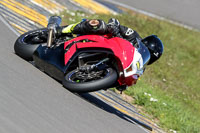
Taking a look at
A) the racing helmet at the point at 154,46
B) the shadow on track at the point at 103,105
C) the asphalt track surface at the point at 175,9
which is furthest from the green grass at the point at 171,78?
the racing helmet at the point at 154,46

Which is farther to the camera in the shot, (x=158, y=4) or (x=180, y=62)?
(x=158, y=4)

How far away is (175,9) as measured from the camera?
639 inches

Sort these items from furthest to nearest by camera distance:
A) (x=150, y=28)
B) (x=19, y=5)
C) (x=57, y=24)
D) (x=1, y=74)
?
(x=150, y=28)
(x=19, y=5)
(x=57, y=24)
(x=1, y=74)

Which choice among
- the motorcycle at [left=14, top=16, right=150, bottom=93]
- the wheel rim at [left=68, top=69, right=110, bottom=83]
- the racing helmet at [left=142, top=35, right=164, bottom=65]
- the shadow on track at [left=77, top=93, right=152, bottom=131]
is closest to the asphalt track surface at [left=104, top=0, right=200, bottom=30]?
the racing helmet at [left=142, top=35, right=164, bottom=65]

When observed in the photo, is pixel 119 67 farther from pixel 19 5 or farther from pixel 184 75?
pixel 184 75

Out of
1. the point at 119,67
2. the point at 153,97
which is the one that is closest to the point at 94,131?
the point at 119,67

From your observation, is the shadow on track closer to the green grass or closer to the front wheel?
the front wheel

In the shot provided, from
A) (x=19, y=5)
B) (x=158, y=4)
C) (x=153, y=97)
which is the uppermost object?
(x=19, y=5)

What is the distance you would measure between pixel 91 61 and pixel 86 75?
0.27 m

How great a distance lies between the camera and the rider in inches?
243

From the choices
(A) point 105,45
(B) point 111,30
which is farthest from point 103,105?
(B) point 111,30

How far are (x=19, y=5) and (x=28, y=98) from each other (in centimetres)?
577

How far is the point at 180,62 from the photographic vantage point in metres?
12.8

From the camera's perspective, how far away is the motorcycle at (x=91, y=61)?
586 cm
